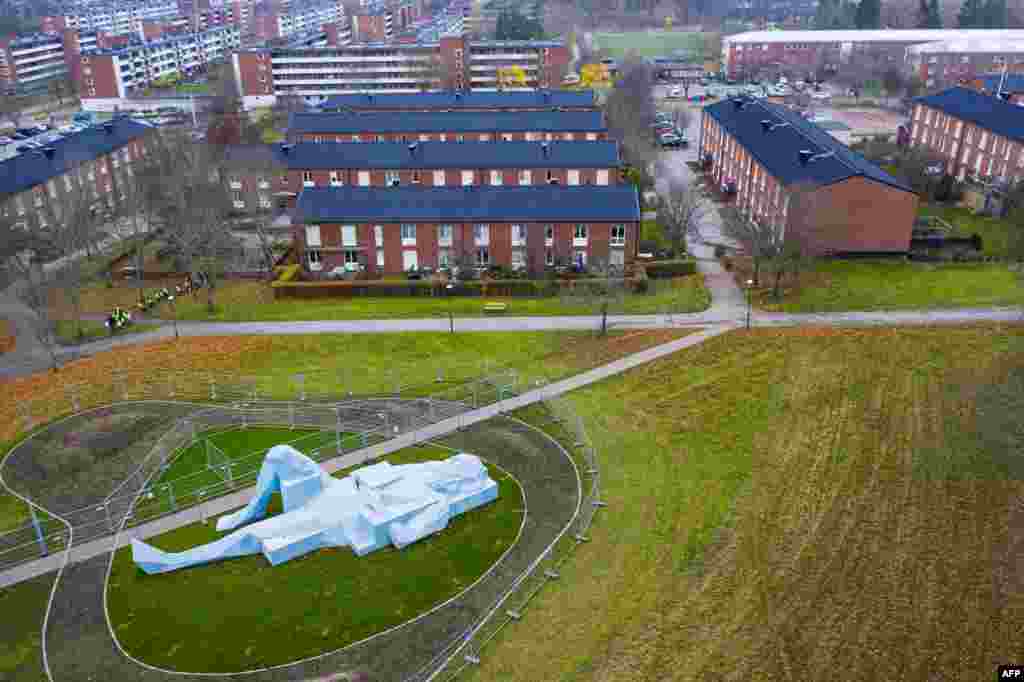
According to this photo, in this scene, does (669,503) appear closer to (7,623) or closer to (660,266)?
(7,623)

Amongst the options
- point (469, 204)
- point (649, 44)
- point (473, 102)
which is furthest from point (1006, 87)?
point (649, 44)

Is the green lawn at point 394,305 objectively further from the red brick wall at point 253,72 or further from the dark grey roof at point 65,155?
the red brick wall at point 253,72

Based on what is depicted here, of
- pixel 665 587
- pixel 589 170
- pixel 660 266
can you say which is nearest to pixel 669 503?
pixel 665 587

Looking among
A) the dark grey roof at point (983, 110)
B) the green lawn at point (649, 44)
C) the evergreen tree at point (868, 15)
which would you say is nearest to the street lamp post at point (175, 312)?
the dark grey roof at point (983, 110)

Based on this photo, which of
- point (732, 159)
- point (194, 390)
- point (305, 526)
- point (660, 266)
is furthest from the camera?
point (732, 159)

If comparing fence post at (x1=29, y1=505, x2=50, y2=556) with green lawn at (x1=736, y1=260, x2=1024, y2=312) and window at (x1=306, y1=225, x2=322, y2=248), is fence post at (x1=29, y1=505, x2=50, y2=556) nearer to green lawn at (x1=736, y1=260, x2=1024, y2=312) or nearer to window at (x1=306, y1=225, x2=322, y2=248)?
window at (x1=306, y1=225, x2=322, y2=248)

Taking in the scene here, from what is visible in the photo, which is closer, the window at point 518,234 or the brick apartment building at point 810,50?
the window at point 518,234

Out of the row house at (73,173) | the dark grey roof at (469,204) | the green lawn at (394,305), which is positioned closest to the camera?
the green lawn at (394,305)
